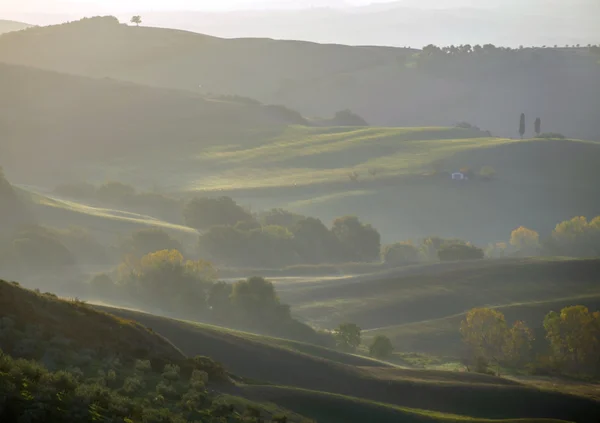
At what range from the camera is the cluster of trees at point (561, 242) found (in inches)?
4902

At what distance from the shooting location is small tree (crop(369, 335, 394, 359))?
2516 inches

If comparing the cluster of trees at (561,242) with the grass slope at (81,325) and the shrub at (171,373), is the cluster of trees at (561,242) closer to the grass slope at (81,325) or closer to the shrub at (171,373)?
the grass slope at (81,325)

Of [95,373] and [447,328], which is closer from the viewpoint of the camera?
[95,373]

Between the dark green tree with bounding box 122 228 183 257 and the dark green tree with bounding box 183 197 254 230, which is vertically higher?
the dark green tree with bounding box 183 197 254 230

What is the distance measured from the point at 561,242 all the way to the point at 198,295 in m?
65.8

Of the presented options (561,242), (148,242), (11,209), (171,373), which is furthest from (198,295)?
(561,242)

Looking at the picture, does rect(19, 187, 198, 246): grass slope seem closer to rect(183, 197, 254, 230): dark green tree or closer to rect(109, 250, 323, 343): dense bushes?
rect(183, 197, 254, 230): dark green tree

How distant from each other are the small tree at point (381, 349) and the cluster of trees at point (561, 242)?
62.3 m

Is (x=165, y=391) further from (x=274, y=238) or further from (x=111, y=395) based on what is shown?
(x=274, y=238)

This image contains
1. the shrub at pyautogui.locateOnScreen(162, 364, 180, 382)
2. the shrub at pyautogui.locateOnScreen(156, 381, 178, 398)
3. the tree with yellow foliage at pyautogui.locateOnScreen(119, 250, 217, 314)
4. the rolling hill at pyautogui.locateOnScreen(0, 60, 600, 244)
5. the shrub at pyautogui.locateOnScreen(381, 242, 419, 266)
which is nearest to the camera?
the shrub at pyautogui.locateOnScreen(156, 381, 178, 398)

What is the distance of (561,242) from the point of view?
126m

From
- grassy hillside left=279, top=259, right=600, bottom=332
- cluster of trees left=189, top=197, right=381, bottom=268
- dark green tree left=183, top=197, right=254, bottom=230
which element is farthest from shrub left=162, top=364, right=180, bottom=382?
dark green tree left=183, top=197, right=254, bottom=230

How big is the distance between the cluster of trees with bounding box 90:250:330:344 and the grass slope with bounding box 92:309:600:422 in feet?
85.5

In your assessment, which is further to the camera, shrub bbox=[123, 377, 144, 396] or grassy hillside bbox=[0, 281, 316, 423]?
shrub bbox=[123, 377, 144, 396]
